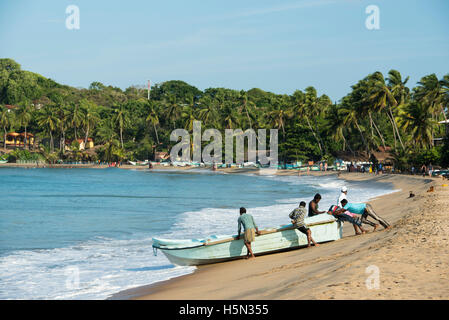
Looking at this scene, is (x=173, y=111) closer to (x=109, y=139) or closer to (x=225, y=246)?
(x=109, y=139)

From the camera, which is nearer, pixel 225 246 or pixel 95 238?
pixel 225 246

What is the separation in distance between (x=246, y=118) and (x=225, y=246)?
87.8 metres

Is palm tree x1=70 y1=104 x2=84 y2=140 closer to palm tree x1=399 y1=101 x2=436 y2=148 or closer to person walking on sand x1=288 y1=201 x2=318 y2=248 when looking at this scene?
palm tree x1=399 y1=101 x2=436 y2=148

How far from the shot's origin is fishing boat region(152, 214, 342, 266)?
11.8m

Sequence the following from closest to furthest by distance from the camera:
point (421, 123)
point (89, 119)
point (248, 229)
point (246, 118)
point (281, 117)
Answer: point (248, 229) < point (421, 123) < point (281, 117) < point (246, 118) < point (89, 119)

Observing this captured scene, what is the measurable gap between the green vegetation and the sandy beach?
33.0 m

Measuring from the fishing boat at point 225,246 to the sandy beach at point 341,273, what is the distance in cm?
20

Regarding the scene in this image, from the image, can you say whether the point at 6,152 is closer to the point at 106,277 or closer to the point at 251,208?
the point at 251,208

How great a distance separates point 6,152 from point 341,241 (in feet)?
368

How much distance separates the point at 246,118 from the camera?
99.1 meters

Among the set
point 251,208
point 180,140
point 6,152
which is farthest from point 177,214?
point 6,152

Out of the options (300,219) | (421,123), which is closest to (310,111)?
(421,123)

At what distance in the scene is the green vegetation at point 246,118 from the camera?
58406mm
